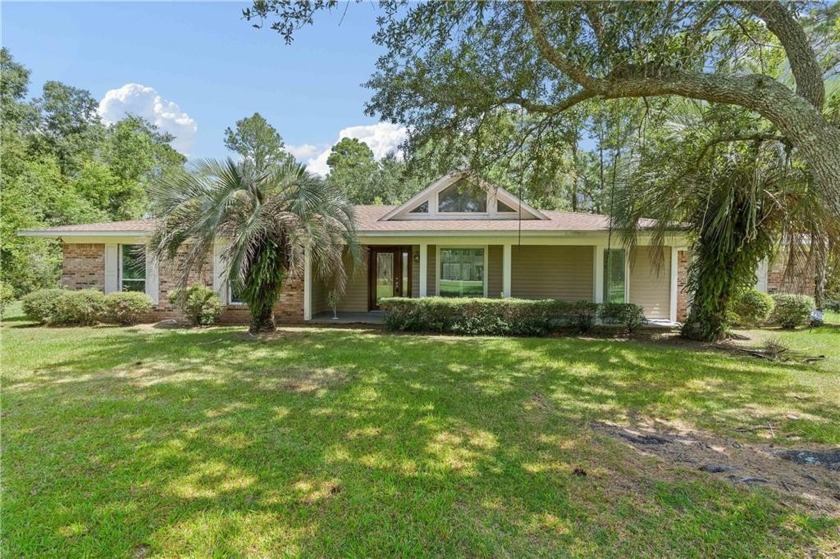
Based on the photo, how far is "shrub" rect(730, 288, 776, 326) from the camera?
11.5m

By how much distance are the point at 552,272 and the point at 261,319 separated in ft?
29.2

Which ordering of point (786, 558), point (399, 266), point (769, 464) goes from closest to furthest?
point (786, 558) < point (769, 464) < point (399, 266)

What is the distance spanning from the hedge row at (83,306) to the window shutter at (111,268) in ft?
2.36

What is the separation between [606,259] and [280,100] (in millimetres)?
10738

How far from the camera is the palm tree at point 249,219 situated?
8.32 m

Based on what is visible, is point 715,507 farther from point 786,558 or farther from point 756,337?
point 756,337

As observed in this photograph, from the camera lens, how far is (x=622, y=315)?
34.7 feet

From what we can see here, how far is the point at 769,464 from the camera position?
12.1 ft

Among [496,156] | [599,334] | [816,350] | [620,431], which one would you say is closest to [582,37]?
[496,156]

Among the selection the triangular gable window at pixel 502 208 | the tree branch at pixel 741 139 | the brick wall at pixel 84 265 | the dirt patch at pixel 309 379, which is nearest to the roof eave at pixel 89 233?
the brick wall at pixel 84 265

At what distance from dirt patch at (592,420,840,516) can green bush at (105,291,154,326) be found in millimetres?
12075

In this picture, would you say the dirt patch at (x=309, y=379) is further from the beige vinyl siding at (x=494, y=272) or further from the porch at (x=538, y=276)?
the beige vinyl siding at (x=494, y=272)

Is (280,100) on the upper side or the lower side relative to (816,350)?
upper

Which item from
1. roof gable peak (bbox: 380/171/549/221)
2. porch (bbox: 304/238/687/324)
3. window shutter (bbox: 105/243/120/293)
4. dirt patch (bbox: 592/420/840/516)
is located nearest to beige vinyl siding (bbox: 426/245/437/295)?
porch (bbox: 304/238/687/324)
